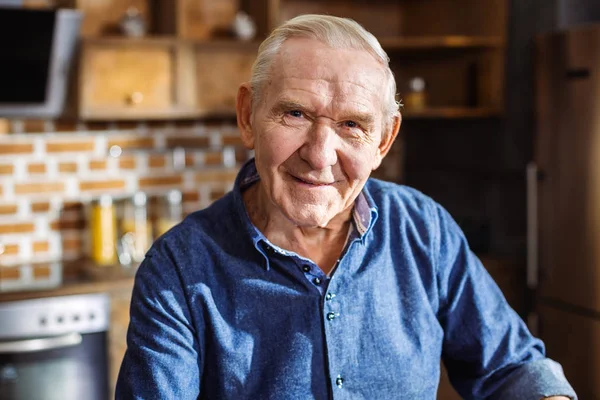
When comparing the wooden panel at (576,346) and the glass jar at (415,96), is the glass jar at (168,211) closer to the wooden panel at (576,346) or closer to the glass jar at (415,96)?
the glass jar at (415,96)

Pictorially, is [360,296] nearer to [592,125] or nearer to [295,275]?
[295,275]

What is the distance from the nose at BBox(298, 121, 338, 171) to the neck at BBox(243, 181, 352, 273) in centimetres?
16

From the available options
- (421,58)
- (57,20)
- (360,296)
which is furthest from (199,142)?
(360,296)

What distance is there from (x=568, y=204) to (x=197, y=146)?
1.72 m

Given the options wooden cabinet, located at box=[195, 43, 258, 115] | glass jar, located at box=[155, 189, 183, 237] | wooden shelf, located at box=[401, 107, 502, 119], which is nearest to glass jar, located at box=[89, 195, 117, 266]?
glass jar, located at box=[155, 189, 183, 237]

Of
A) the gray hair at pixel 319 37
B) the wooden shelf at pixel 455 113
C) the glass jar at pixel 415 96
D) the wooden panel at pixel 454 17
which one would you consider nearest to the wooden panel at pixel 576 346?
the wooden shelf at pixel 455 113

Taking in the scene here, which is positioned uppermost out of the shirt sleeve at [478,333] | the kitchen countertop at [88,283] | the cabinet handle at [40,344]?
the shirt sleeve at [478,333]

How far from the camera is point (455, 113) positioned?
3695 mm

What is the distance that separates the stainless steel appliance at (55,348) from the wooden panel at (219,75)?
3.23 ft

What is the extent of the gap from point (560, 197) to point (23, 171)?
223 cm

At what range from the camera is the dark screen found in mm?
3189

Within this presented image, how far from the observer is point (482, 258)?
364 cm

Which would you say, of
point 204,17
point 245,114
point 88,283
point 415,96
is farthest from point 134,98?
point 245,114

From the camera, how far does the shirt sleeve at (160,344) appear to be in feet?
4.19
